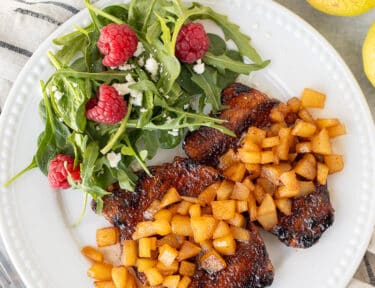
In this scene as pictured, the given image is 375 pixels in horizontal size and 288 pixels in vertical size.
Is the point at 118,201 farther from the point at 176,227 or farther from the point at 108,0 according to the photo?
the point at 108,0

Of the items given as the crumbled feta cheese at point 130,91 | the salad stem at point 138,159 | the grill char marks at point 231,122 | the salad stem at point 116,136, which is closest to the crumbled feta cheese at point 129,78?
the crumbled feta cheese at point 130,91

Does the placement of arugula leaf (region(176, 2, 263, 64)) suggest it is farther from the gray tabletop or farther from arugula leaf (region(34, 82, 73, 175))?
arugula leaf (region(34, 82, 73, 175))

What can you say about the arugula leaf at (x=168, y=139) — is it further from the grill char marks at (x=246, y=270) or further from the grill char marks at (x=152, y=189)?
the grill char marks at (x=246, y=270)

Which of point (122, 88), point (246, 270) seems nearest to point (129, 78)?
point (122, 88)

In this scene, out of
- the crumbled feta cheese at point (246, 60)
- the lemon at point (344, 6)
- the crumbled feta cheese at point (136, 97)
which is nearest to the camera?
the crumbled feta cheese at point (136, 97)

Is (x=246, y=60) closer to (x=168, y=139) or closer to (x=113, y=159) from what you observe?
(x=168, y=139)
